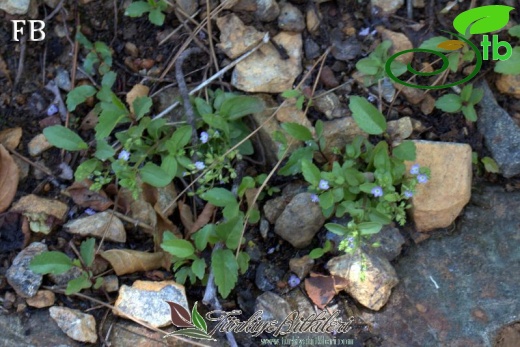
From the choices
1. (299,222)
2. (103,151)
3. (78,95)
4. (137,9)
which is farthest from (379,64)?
(78,95)

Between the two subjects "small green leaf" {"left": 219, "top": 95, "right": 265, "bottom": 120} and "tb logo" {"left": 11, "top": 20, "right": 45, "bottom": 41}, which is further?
"tb logo" {"left": 11, "top": 20, "right": 45, "bottom": 41}

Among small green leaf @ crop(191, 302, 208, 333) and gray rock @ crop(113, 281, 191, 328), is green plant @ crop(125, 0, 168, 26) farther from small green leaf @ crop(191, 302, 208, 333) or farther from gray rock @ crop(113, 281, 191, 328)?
small green leaf @ crop(191, 302, 208, 333)

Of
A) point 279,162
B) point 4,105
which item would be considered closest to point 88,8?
point 4,105

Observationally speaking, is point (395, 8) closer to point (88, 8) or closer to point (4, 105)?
point (88, 8)

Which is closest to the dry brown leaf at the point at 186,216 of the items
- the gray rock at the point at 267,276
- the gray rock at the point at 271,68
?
the gray rock at the point at 267,276

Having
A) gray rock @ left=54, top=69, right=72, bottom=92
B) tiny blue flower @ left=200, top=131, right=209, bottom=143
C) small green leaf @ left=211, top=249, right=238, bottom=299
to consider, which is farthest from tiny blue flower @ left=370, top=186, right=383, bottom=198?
gray rock @ left=54, top=69, right=72, bottom=92

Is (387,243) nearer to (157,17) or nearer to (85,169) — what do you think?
(85,169)
